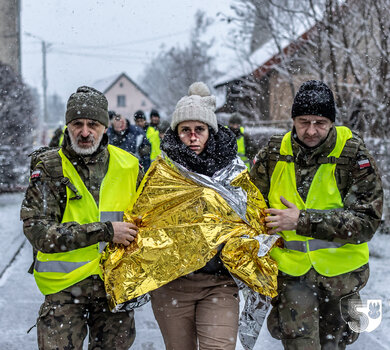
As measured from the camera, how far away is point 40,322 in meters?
3.10

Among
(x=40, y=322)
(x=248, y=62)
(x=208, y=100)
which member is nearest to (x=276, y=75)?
(x=248, y=62)

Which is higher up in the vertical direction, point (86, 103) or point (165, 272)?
point (86, 103)

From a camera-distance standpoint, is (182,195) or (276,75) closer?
(182,195)

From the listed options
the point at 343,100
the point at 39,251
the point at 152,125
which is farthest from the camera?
the point at 152,125

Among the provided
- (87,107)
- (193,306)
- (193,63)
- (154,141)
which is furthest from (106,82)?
(193,306)

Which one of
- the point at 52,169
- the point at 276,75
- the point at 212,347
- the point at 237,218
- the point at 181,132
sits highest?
the point at 276,75

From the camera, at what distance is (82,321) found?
3180mm

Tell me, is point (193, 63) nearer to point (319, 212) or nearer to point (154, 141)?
point (154, 141)

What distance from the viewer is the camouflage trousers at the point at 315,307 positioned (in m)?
3.30

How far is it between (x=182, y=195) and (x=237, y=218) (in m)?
0.33

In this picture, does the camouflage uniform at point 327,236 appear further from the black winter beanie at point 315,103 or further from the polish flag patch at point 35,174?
the polish flag patch at point 35,174

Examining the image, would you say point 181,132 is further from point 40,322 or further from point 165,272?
point 40,322

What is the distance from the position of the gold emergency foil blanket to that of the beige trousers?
196 mm

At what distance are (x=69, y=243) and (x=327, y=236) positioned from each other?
145cm
